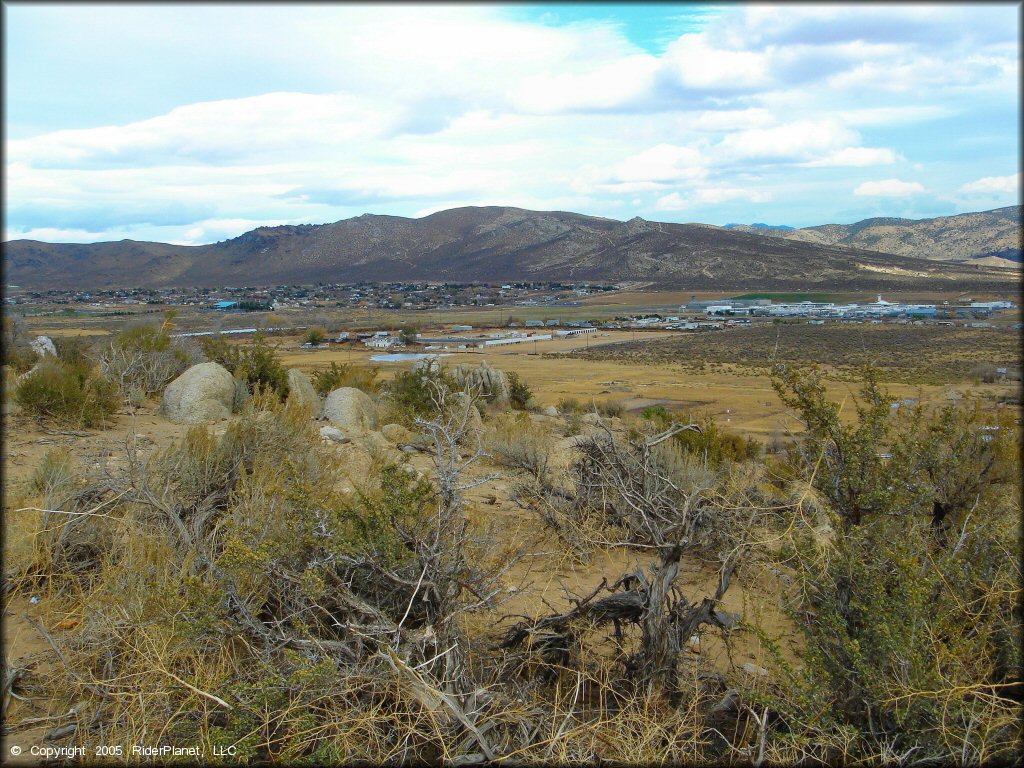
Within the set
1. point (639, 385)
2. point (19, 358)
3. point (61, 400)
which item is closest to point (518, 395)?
point (639, 385)

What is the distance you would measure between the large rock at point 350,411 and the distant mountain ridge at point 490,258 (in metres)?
94.5

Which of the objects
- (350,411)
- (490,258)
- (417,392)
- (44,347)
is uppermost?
(490,258)

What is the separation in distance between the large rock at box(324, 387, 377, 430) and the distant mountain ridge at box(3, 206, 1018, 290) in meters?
94.5

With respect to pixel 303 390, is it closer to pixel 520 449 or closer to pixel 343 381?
pixel 343 381

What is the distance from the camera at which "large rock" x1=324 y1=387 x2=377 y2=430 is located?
536 inches

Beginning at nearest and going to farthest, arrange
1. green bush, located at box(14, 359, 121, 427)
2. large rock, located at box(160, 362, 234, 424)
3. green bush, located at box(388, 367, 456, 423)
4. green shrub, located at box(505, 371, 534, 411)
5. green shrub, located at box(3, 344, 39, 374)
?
green bush, located at box(14, 359, 121, 427) → large rock, located at box(160, 362, 234, 424) → green shrub, located at box(3, 344, 39, 374) → green bush, located at box(388, 367, 456, 423) → green shrub, located at box(505, 371, 534, 411)

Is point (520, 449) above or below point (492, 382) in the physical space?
above

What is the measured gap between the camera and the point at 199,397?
12.7 metres

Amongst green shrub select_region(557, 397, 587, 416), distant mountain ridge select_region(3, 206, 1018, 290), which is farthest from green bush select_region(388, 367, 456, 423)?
distant mountain ridge select_region(3, 206, 1018, 290)

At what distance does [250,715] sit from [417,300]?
311 ft

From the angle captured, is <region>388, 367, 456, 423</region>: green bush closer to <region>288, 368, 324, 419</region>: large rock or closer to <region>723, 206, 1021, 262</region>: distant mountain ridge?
<region>288, 368, 324, 419</region>: large rock

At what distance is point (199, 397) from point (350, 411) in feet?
9.07

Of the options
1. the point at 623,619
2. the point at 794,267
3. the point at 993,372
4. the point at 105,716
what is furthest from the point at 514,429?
the point at 794,267

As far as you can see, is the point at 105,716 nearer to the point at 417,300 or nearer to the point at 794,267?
the point at 417,300
